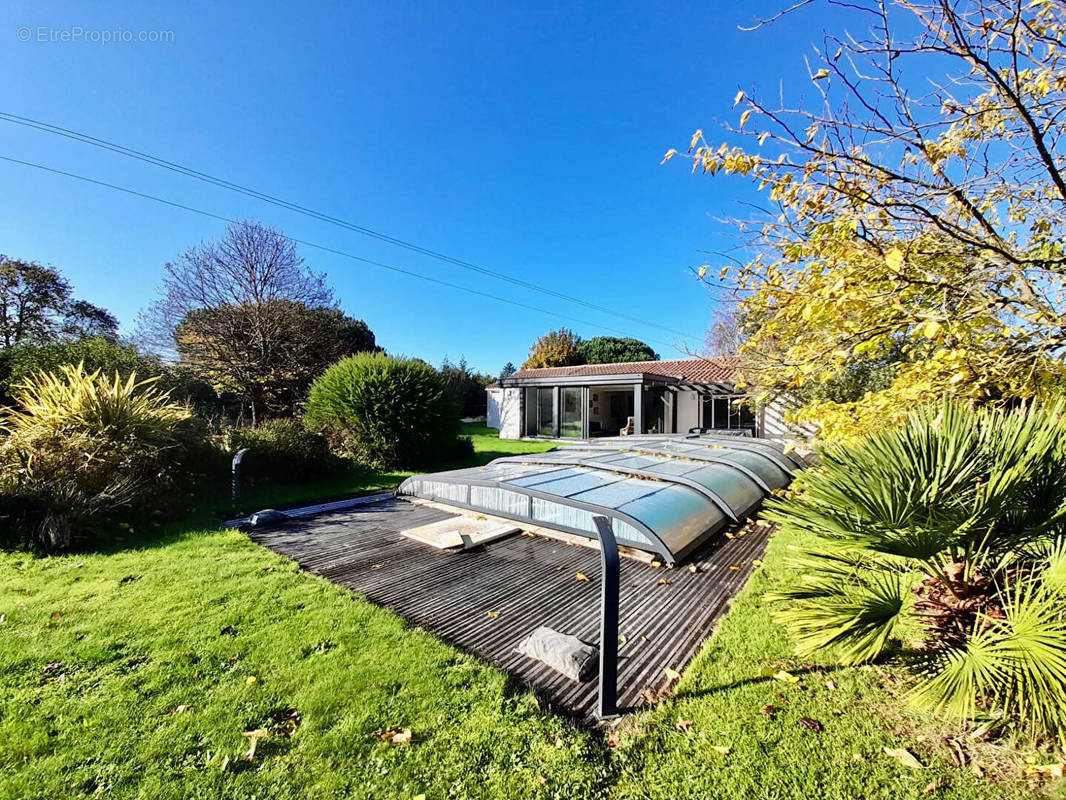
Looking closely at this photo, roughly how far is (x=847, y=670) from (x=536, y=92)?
544 inches

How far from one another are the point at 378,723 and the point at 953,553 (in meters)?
3.30

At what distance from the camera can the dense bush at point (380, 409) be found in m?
11.0

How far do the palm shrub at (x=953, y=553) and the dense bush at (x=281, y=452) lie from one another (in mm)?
10077

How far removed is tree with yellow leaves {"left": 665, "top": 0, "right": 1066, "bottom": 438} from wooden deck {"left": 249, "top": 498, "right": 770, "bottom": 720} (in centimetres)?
215

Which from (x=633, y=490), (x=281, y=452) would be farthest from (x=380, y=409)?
(x=633, y=490)

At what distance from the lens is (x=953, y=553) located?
2186 mm

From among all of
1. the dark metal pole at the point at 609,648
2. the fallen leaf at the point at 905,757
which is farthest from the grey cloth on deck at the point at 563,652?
the fallen leaf at the point at 905,757

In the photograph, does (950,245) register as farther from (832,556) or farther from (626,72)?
(626,72)

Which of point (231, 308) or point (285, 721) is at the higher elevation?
point (231, 308)

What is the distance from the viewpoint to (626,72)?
888 centimetres

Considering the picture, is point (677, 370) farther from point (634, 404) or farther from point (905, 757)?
point (905, 757)

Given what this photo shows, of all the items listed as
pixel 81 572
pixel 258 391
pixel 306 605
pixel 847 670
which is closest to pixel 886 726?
pixel 847 670

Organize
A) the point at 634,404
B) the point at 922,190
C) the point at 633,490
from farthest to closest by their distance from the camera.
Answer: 1. the point at 634,404
2. the point at 633,490
3. the point at 922,190

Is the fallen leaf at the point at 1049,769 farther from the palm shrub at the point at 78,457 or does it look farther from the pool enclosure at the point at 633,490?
the palm shrub at the point at 78,457
